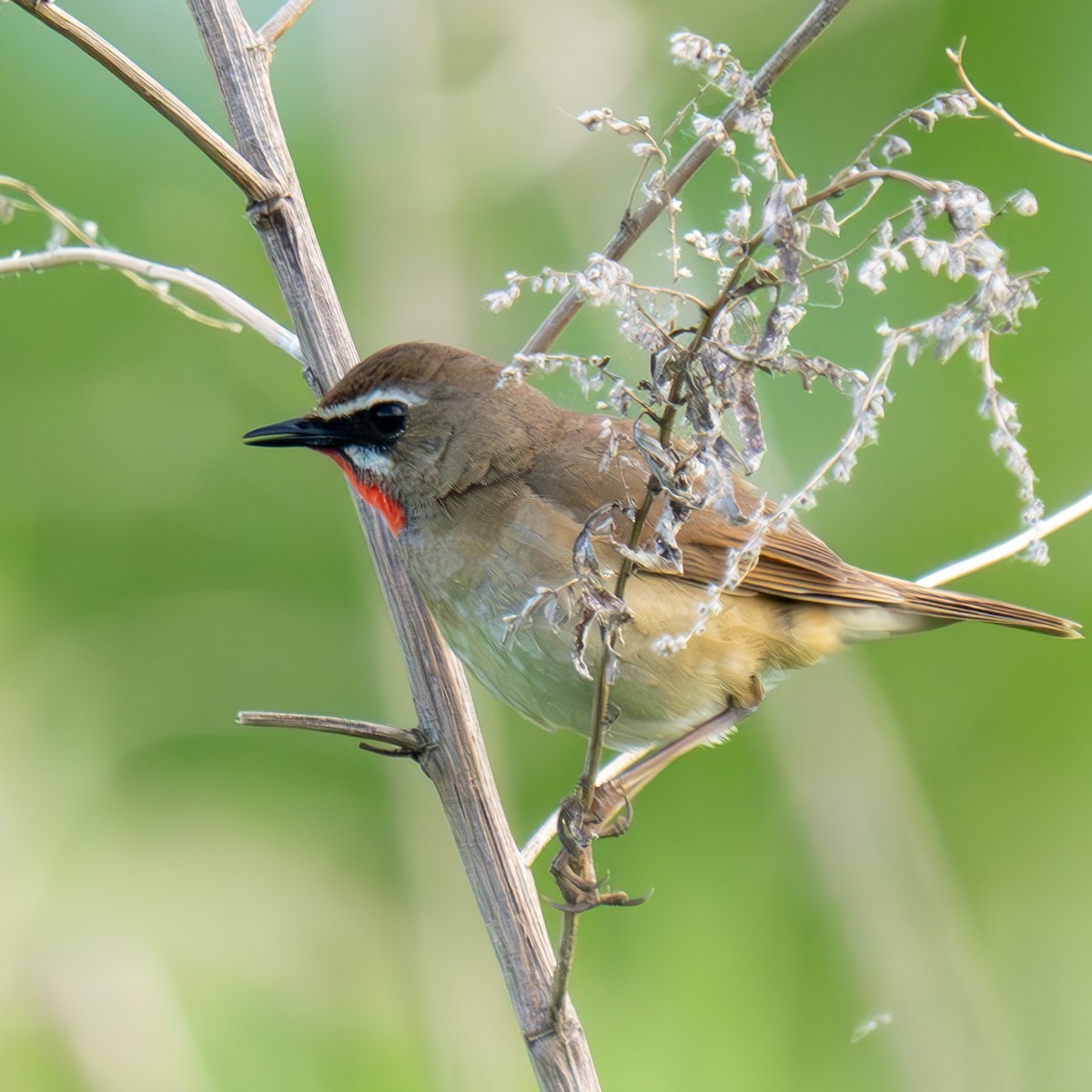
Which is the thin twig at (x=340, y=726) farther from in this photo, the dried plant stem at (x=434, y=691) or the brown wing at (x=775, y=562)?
the brown wing at (x=775, y=562)

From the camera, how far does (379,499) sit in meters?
2.91

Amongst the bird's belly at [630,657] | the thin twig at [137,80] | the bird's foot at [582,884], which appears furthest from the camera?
the bird's belly at [630,657]

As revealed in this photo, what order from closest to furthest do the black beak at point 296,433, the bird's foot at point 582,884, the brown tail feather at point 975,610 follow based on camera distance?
the bird's foot at point 582,884
the black beak at point 296,433
the brown tail feather at point 975,610

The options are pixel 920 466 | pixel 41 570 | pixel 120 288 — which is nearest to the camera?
pixel 41 570

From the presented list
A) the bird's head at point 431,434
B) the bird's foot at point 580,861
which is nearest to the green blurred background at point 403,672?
the bird's head at point 431,434

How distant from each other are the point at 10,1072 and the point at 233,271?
2.26 meters

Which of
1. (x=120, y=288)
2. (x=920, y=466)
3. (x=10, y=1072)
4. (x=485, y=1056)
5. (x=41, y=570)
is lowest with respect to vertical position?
(x=485, y=1056)

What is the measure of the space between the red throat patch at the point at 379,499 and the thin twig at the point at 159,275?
51 cm

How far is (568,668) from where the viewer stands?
2516mm

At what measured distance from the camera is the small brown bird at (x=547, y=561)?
262 centimetres

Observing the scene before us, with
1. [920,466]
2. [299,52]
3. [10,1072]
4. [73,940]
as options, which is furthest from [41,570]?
[920,466]

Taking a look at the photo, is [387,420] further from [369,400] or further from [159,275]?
[159,275]

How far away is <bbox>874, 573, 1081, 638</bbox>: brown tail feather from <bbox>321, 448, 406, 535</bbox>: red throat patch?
3.54ft

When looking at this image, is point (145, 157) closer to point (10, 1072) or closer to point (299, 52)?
point (299, 52)
